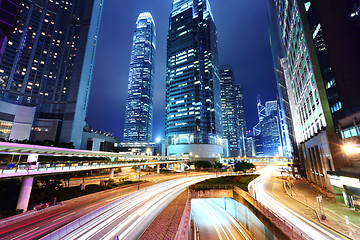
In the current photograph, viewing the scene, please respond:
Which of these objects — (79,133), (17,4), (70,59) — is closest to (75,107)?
(79,133)

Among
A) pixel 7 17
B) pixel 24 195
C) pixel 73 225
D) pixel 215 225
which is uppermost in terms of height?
pixel 7 17

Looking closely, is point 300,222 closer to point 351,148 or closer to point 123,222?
point 351,148

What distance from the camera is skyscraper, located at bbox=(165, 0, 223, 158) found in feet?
368

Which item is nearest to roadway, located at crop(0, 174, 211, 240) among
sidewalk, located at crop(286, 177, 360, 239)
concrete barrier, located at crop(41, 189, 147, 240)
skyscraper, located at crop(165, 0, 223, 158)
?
concrete barrier, located at crop(41, 189, 147, 240)

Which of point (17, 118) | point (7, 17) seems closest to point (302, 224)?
point (7, 17)

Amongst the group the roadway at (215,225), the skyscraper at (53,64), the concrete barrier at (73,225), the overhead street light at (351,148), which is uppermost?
the skyscraper at (53,64)

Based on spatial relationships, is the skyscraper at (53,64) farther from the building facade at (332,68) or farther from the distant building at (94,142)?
the building facade at (332,68)

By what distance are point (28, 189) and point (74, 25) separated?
136 meters

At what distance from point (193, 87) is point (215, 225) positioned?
3884 inches

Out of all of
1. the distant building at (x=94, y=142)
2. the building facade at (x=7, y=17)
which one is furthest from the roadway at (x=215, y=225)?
the distant building at (x=94, y=142)

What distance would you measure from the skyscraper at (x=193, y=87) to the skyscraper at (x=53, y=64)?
62.8 metres

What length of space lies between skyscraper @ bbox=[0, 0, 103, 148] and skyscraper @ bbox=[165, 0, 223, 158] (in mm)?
62813

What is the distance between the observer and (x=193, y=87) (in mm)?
116812

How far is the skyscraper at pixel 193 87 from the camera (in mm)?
112188
